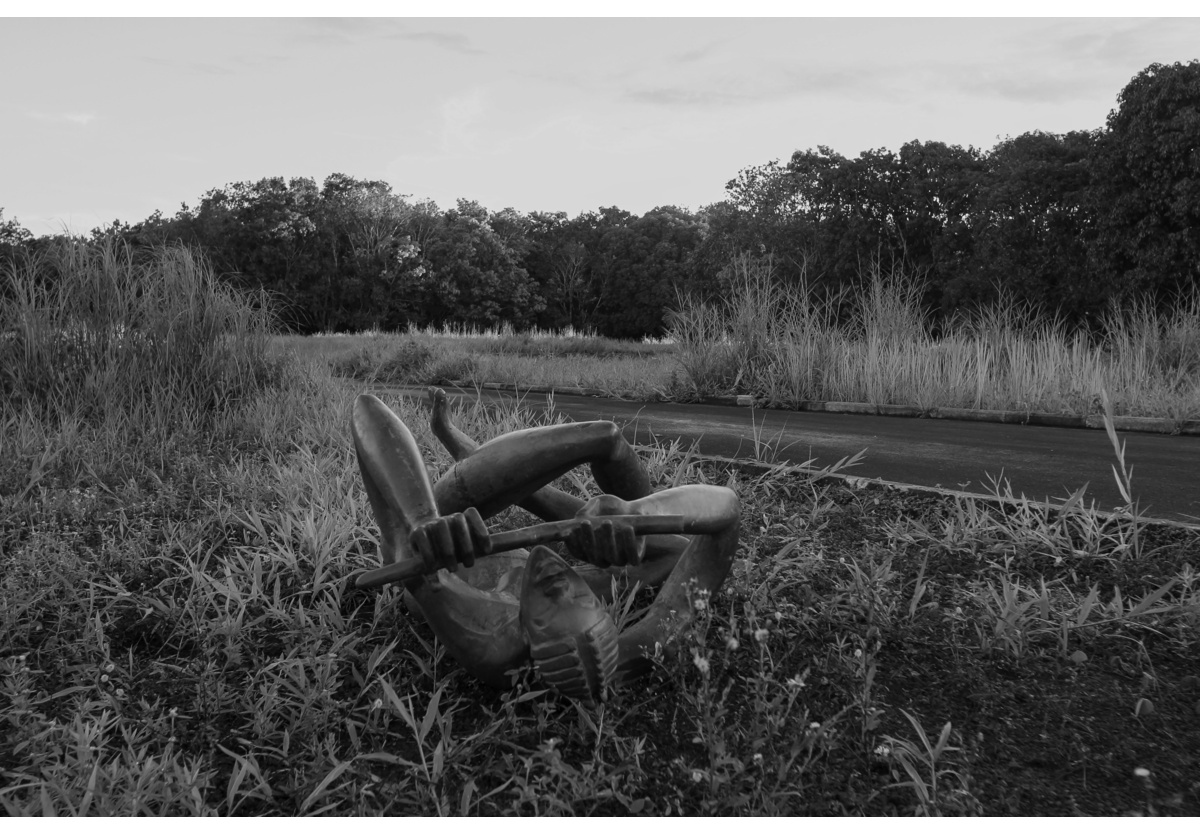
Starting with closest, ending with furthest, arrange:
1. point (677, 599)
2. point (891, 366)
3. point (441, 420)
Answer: point (677, 599) → point (441, 420) → point (891, 366)

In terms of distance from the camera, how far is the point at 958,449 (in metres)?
5.64

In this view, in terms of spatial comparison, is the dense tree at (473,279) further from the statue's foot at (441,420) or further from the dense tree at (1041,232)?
the statue's foot at (441,420)

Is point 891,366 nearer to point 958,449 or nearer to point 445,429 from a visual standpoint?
point 958,449

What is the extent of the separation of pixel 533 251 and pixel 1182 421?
51.0m

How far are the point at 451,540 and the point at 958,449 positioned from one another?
4.70m

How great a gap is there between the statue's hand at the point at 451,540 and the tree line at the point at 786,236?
5.64 meters

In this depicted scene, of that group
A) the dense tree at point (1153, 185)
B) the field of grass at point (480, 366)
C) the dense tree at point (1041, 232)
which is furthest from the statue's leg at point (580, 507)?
the dense tree at point (1041, 232)

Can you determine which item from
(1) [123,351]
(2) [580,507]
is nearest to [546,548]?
(2) [580,507]

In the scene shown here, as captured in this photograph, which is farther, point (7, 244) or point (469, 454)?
point (7, 244)

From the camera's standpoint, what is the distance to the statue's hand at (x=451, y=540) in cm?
169

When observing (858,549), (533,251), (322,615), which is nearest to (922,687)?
(858,549)

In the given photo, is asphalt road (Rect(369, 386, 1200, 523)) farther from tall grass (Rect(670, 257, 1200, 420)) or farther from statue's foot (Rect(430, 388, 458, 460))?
statue's foot (Rect(430, 388, 458, 460))

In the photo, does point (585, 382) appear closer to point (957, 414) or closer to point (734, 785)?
point (957, 414)

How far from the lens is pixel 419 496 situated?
74.6 inches
